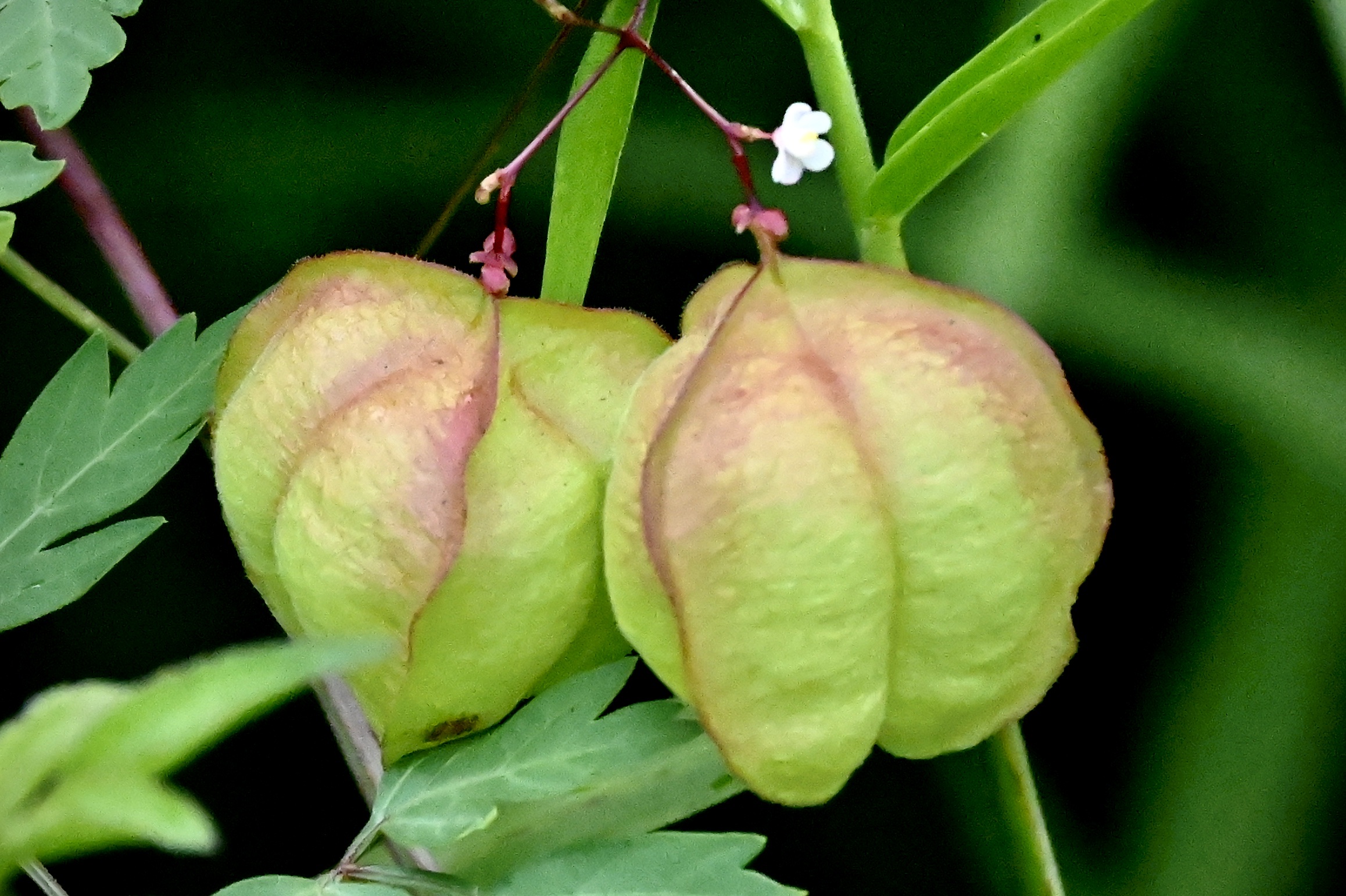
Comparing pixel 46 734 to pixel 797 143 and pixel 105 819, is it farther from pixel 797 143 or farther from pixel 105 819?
pixel 797 143

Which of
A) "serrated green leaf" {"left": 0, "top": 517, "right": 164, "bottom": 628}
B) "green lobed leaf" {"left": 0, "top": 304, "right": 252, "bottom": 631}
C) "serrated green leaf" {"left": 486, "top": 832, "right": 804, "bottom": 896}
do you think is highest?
"green lobed leaf" {"left": 0, "top": 304, "right": 252, "bottom": 631}

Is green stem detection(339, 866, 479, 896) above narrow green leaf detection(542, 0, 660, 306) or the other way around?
the other way around

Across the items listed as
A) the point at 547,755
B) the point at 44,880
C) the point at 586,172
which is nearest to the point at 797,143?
the point at 586,172

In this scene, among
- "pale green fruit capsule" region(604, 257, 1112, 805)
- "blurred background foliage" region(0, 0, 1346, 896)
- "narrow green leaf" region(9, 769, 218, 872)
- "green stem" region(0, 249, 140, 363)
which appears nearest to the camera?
"narrow green leaf" region(9, 769, 218, 872)

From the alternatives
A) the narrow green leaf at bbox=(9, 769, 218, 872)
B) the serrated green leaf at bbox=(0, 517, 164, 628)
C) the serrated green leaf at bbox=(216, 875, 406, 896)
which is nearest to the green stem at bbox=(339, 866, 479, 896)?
the serrated green leaf at bbox=(216, 875, 406, 896)

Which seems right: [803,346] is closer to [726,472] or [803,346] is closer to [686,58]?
[726,472]

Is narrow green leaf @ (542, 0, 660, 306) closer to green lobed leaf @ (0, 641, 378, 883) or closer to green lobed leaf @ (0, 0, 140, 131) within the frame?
green lobed leaf @ (0, 0, 140, 131)

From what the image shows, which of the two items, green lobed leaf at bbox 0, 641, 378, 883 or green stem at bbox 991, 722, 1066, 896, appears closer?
green lobed leaf at bbox 0, 641, 378, 883

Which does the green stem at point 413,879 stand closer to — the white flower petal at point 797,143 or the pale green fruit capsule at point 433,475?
the pale green fruit capsule at point 433,475
